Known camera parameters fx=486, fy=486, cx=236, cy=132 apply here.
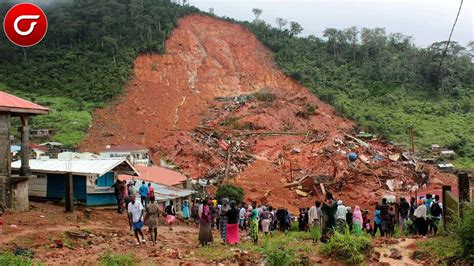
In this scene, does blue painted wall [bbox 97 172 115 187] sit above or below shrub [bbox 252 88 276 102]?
below

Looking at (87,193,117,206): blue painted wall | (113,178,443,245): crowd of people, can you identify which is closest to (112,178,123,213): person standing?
(113,178,443,245): crowd of people

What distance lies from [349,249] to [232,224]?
11.7 ft

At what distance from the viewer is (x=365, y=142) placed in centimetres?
3750

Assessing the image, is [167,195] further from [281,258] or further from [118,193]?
[281,258]

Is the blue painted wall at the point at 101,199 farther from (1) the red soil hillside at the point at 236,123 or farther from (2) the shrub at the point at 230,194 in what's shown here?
(1) the red soil hillside at the point at 236,123

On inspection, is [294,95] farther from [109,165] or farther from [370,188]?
[109,165]

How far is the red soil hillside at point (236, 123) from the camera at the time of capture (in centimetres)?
3055

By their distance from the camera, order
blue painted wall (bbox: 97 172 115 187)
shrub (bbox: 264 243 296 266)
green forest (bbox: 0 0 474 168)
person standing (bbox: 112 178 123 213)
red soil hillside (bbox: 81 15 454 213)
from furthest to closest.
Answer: green forest (bbox: 0 0 474 168) → red soil hillside (bbox: 81 15 454 213) → blue painted wall (bbox: 97 172 115 187) → person standing (bbox: 112 178 123 213) → shrub (bbox: 264 243 296 266)

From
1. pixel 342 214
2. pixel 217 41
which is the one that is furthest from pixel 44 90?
pixel 342 214

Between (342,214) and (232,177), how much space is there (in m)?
21.6

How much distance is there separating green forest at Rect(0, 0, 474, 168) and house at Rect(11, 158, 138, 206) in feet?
70.4

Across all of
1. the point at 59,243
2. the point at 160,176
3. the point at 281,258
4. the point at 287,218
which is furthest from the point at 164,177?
the point at 281,258

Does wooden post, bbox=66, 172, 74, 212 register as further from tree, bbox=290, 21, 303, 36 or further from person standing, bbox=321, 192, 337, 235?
tree, bbox=290, 21, 303, 36

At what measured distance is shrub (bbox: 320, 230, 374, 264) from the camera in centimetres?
821
